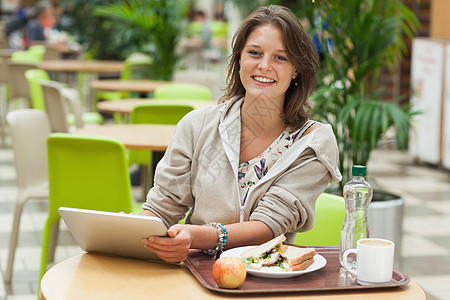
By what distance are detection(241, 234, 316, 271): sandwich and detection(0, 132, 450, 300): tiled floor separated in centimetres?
219

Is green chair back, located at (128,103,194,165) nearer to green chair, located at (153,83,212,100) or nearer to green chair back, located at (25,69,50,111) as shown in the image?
green chair, located at (153,83,212,100)

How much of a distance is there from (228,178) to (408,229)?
336 centimetres

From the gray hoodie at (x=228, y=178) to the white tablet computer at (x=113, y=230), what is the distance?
1.08ft

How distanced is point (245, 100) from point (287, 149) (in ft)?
0.69

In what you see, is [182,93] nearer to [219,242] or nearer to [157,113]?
[157,113]

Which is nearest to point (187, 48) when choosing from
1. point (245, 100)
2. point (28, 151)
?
point (28, 151)

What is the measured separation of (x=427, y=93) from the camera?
281 inches

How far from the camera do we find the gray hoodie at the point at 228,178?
194 cm

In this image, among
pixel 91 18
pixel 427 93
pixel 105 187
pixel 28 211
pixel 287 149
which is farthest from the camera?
pixel 91 18

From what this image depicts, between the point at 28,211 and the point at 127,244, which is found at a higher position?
the point at 127,244

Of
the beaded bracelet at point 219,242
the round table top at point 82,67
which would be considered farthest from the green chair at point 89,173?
the round table top at point 82,67

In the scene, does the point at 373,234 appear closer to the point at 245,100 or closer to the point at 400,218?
the point at 400,218

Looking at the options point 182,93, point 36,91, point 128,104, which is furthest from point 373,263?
point 36,91

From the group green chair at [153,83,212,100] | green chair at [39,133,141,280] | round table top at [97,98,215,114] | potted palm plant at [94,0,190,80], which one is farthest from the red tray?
potted palm plant at [94,0,190,80]
